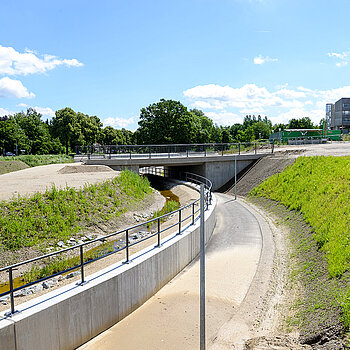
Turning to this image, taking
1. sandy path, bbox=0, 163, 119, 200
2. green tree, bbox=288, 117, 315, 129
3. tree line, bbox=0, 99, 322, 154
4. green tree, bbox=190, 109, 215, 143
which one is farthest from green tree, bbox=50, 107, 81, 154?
green tree, bbox=288, 117, 315, 129

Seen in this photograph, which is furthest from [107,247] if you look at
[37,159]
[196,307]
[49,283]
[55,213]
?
[37,159]

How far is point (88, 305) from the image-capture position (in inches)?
299

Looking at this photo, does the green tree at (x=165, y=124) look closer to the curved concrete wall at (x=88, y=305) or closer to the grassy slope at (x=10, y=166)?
the grassy slope at (x=10, y=166)

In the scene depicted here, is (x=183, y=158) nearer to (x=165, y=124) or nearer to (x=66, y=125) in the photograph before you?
(x=165, y=124)

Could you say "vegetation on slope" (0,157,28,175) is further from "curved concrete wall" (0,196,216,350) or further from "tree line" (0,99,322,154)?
"curved concrete wall" (0,196,216,350)

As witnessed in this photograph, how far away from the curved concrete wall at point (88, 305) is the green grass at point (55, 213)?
6.34 metres

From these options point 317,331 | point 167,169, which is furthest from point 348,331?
point 167,169

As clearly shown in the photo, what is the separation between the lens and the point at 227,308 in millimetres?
9297

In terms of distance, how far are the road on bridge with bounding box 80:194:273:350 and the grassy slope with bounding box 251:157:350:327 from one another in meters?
2.04

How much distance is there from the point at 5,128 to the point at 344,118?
92.9m

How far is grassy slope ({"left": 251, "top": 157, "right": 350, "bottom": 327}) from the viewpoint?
367 inches

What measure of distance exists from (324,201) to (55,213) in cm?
1316

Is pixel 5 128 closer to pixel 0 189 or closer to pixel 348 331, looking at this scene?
pixel 0 189

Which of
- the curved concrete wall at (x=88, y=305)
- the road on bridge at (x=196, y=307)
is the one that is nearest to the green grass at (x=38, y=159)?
the road on bridge at (x=196, y=307)
